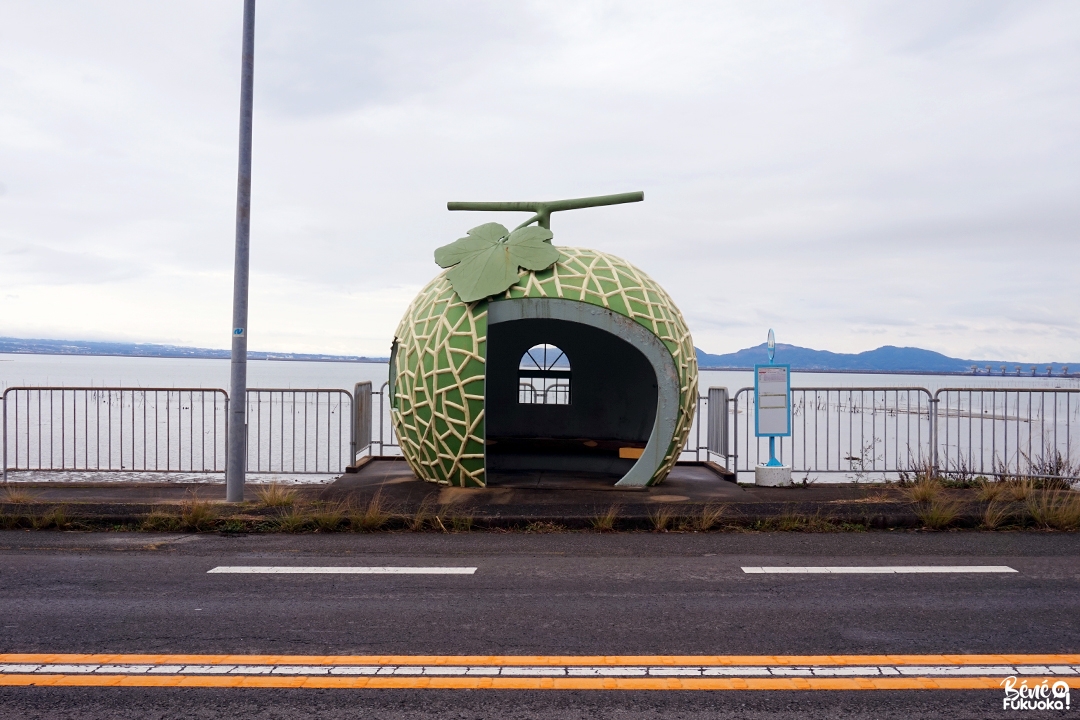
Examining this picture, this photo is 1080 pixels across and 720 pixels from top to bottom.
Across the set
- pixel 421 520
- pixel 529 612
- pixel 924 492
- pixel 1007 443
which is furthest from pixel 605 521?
pixel 1007 443

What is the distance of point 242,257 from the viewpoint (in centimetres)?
902

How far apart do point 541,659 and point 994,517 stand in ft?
19.5

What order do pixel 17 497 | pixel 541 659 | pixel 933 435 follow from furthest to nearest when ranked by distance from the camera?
pixel 933 435 < pixel 17 497 < pixel 541 659

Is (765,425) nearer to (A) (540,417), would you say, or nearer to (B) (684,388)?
(B) (684,388)

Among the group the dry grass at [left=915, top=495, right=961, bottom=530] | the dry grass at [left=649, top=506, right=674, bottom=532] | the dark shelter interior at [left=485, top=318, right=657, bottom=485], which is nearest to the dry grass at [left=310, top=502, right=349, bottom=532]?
the dry grass at [left=649, top=506, right=674, bottom=532]

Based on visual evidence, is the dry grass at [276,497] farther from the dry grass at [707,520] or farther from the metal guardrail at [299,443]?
the dry grass at [707,520]

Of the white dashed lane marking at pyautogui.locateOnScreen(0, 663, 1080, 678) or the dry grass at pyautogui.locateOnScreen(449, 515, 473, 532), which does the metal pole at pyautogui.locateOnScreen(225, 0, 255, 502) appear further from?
the white dashed lane marking at pyautogui.locateOnScreen(0, 663, 1080, 678)

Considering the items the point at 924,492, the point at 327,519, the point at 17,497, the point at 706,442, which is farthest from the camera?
the point at 706,442

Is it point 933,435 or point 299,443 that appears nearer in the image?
point 933,435

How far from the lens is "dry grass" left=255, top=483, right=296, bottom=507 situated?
877cm

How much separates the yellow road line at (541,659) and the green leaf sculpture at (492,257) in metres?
5.74

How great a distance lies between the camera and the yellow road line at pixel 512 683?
3.74 m

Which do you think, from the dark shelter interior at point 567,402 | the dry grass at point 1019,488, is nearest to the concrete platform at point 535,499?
the dark shelter interior at point 567,402

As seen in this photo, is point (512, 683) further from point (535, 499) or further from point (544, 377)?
point (544, 377)
